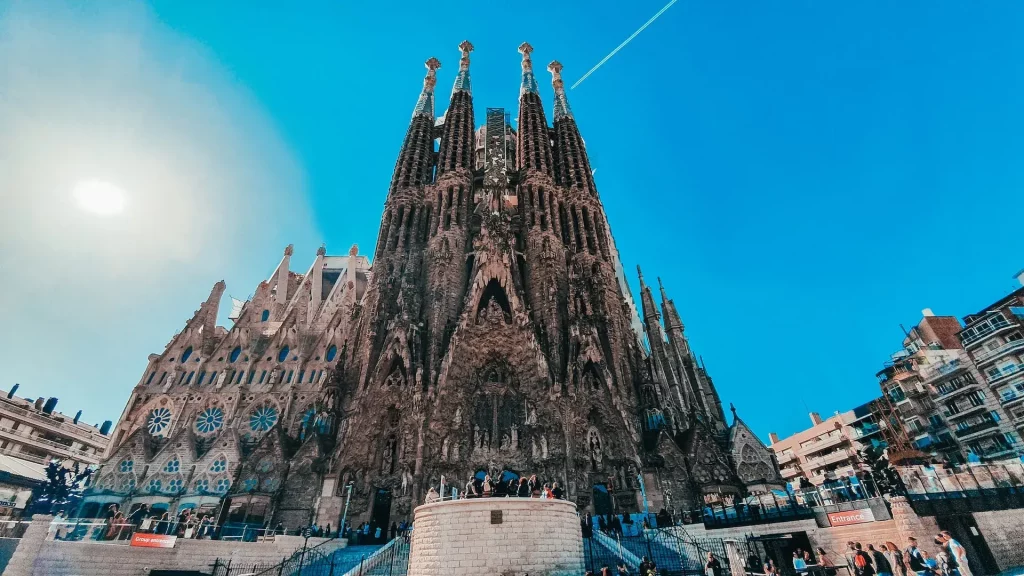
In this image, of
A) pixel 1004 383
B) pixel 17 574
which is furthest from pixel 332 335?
pixel 1004 383

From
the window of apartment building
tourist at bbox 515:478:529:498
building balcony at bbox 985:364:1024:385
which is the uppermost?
building balcony at bbox 985:364:1024:385

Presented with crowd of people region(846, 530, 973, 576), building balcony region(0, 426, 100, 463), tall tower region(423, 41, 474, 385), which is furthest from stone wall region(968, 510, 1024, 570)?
building balcony region(0, 426, 100, 463)

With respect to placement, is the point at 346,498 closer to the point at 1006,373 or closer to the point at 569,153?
the point at 569,153

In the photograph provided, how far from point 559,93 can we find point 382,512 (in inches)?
1600

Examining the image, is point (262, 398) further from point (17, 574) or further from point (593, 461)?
point (593, 461)

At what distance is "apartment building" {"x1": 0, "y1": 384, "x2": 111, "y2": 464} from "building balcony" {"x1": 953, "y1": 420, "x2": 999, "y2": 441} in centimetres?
5866

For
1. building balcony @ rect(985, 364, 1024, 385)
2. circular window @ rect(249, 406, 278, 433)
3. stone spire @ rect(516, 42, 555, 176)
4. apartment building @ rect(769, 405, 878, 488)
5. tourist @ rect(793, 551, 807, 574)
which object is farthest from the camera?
apartment building @ rect(769, 405, 878, 488)

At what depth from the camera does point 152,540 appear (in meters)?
12.8

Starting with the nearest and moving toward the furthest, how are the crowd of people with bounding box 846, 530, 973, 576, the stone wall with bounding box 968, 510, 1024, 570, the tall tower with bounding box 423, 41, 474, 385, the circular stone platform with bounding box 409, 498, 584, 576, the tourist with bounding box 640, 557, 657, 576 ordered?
the crowd of people with bounding box 846, 530, 973, 576 < the tourist with bounding box 640, 557, 657, 576 < the circular stone platform with bounding box 409, 498, 584, 576 < the stone wall with bounding box 968, 510, 1024, 570 < the tall tower with bounding box 423, 41, 474, 385

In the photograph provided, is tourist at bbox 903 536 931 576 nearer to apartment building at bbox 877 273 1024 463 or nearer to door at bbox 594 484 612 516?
door at bbox 594 484 612 516

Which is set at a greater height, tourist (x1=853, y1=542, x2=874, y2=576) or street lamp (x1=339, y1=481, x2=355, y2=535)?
street lamp (x1=339, y1=481, x2=355, y2=535)

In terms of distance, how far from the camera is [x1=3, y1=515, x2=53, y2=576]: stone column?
1145 centimetres

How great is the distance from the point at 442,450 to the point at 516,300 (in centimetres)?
908

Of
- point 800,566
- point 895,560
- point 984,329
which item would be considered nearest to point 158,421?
point 800,566
